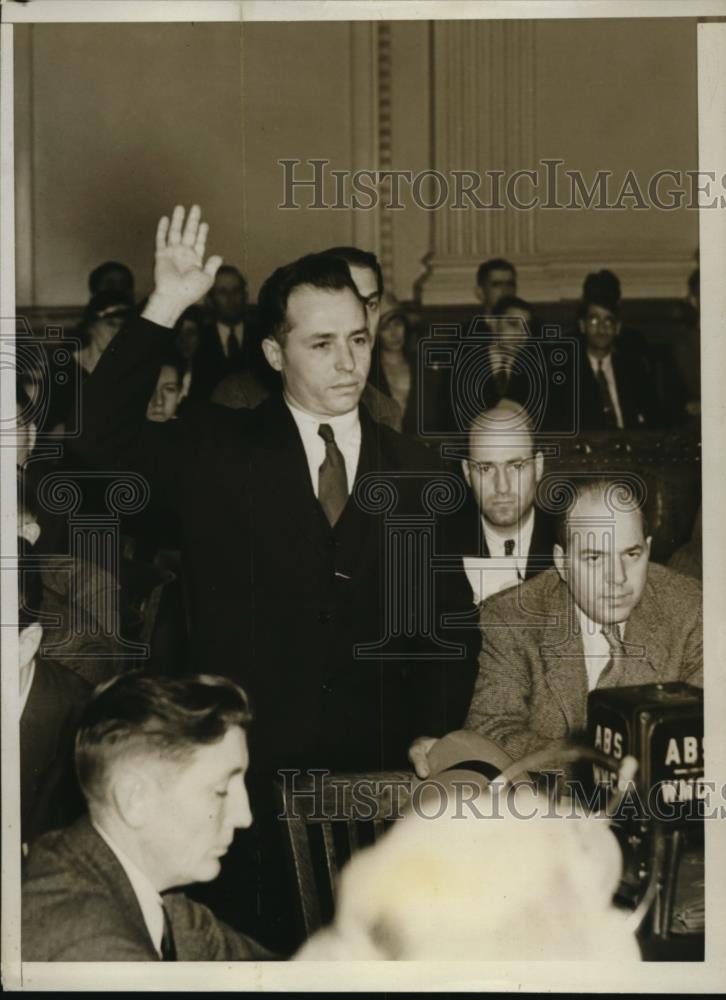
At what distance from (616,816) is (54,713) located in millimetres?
1603

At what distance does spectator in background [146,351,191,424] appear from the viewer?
323 centimetres

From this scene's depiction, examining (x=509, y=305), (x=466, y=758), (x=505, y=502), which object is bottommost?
(x=466, y=758)

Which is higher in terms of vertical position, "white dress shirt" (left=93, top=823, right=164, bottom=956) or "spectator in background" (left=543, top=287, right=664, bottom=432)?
"spectator in background" (left=543, top=287, right=664, bottom=432)

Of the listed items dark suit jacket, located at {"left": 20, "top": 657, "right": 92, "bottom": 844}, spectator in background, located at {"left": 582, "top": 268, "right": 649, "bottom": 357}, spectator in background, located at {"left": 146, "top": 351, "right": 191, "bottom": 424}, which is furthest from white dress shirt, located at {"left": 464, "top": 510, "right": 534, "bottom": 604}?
dark suit jacket, located at {"left": 20, "top": 657, "right": 92, "bottom": 844}

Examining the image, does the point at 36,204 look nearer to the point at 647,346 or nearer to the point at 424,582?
the point at 424,582

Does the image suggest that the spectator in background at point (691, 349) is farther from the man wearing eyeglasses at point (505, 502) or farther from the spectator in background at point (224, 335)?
the spectator in background at point (224, 335)

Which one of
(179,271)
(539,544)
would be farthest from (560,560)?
(179,271)

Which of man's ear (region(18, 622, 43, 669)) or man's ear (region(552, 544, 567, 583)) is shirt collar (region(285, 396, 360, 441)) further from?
man's ear (region(18, 622, 43, 669))

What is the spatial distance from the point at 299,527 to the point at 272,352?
1.63ft

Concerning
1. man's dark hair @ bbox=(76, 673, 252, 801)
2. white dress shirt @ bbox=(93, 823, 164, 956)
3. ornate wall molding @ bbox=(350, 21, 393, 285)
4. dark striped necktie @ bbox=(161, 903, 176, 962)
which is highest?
ornate wall molding @ bbox=(350, 21, 393, 285)

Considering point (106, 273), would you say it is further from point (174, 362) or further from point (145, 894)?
point (145, 894)

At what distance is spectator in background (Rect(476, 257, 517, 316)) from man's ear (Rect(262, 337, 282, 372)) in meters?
0.58

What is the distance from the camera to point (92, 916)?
3.17m

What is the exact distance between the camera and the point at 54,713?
10.7 feet
